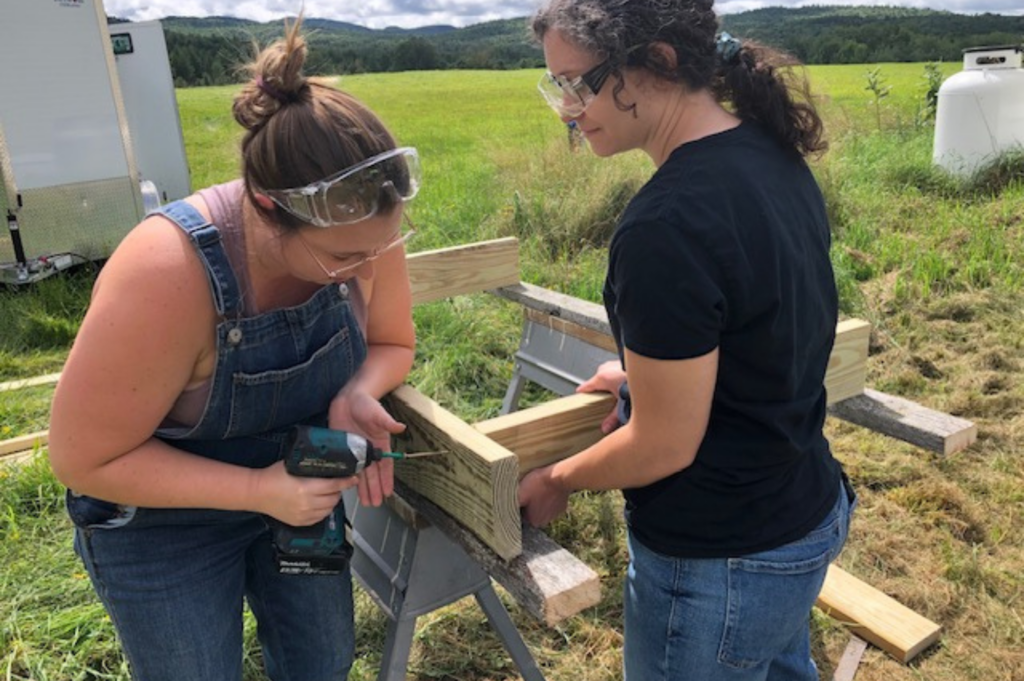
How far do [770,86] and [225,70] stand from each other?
122cm

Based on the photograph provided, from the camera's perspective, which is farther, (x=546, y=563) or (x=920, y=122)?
(x=920, y=122)

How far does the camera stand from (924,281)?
6457mm

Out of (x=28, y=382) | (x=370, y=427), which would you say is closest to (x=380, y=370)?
(x=370, y=427)

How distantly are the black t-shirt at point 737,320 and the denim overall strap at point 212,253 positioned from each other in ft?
2.49

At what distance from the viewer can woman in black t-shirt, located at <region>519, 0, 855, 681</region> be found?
55.4 inches

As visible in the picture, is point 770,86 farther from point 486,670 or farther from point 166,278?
point 486,670

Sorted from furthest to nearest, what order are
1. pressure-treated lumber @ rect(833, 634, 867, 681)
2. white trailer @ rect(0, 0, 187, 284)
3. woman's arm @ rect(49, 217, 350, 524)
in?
1. white trailer @ rect(0, 0, 187, 284)
2. pressure-treated lumber @ rect(833, 634, 867, 681)
3. woman's arm @ rect(49, 217, 350, 524)

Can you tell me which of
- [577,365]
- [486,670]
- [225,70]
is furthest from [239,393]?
[577,365]

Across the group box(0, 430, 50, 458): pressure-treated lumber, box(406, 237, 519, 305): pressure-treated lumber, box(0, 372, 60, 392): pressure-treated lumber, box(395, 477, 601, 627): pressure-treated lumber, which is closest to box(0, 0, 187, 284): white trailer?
box(0, 372, 60, 392): pressure-treated lumber

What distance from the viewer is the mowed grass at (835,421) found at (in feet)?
10.4

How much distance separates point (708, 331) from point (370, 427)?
0.91m

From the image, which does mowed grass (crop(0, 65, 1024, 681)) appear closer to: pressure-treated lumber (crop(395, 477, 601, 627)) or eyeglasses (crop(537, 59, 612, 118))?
eyeglasses (crop(537, 59, 612, 118))

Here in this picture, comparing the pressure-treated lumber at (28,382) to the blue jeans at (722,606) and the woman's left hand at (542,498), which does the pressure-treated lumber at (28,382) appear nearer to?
the woman's left hand at (542,498)

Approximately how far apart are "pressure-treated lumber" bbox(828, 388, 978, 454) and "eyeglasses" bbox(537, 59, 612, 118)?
140cm
